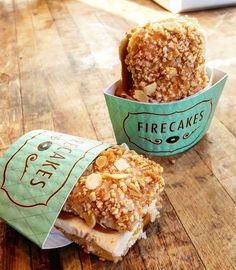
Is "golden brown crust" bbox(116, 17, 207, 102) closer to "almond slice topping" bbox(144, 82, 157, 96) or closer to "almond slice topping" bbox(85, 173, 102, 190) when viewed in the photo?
"almond slice topping" bbox(144, 82, 157, 96)

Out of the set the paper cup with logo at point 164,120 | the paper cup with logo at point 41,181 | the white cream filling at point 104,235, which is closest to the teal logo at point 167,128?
the paper cup with logo at point 164,120

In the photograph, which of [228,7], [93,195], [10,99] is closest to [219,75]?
[93,195]

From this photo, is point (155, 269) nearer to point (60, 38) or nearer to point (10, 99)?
point (10, 99)

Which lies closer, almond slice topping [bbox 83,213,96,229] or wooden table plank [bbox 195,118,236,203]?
almond slice topping [bbox 83,213,96,229]

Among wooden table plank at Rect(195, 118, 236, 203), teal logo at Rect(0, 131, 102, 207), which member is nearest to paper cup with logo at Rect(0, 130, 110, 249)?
teal logo at Rect(0, 131, 102, 207)

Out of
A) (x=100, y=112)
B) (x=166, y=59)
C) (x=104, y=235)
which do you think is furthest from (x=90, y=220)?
(x=100, y=112)

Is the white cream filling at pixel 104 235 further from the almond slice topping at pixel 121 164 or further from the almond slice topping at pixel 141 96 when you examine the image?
the almond slice topping at pixel 141 96
